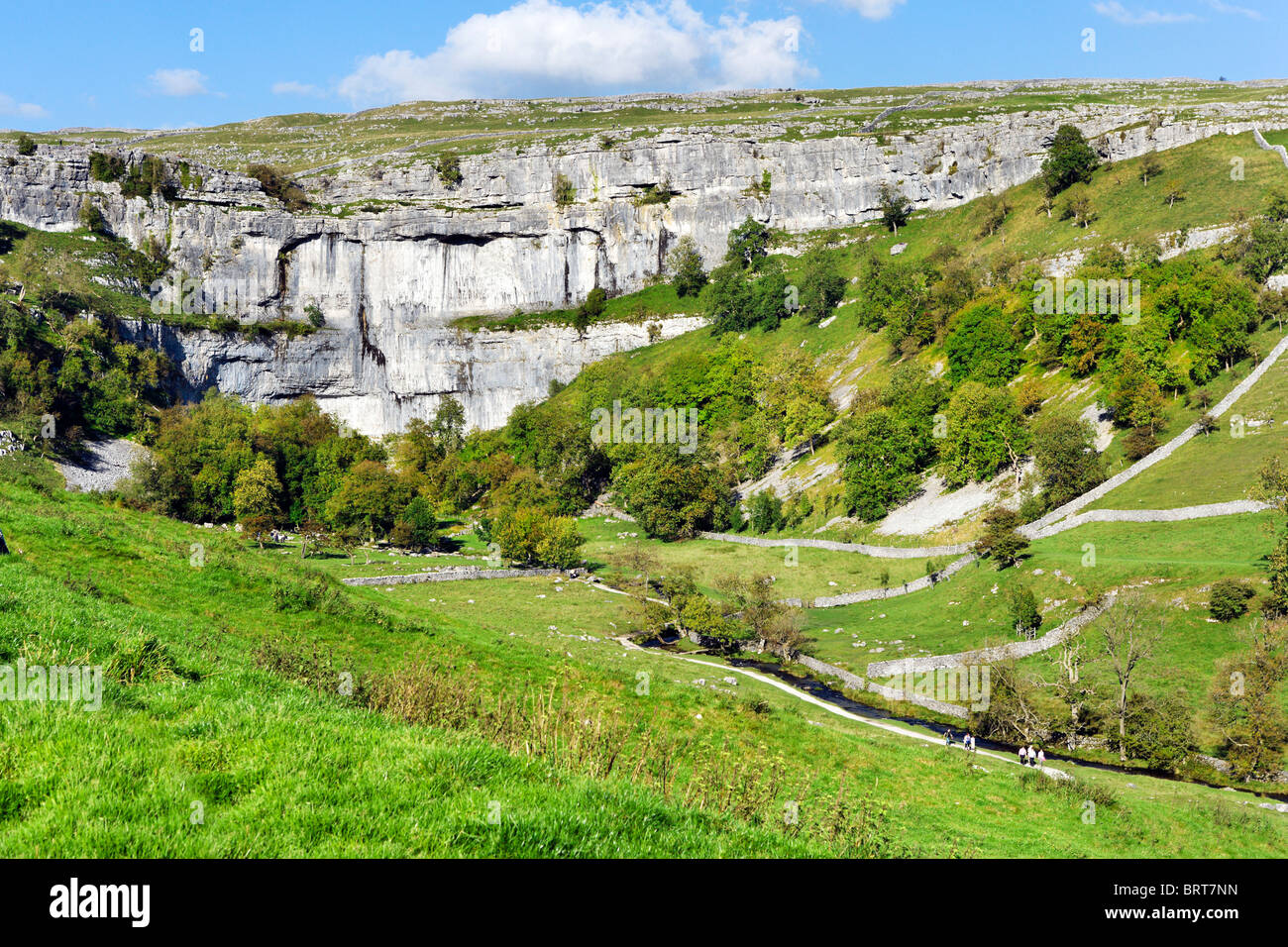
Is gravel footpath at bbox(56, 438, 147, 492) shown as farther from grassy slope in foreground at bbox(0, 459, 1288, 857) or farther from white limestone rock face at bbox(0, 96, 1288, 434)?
grassy slope in foreground at bbox(0, 459, 1288, 857)

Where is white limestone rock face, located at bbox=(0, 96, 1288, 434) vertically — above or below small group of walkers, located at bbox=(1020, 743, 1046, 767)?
above

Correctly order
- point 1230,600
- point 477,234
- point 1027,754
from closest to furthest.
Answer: point 1027,754 → point 1230,600 → point 477,234

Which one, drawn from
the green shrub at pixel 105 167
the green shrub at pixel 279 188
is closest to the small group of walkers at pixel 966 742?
the green shrub at pixel 279 188

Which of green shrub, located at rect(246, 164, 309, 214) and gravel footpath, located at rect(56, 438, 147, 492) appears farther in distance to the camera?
green shrub, located at rect(246, 164, 309, 214)

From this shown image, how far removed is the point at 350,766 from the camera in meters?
6.10

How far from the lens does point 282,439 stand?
3757 inches

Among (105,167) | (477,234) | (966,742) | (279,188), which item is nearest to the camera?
(966,742)

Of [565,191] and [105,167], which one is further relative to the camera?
[565,191]

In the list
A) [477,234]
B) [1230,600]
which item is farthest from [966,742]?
[477,234]

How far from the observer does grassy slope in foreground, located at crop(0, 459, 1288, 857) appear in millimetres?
5070

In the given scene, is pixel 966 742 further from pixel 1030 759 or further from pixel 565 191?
pixel 565 191

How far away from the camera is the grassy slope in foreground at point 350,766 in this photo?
16.6 feet

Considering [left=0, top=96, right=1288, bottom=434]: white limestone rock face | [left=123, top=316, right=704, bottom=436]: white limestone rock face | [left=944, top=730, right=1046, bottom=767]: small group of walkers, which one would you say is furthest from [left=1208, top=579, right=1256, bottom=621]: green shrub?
[left=123, top=316, right=704, bottom=436]: white limestone rock face
